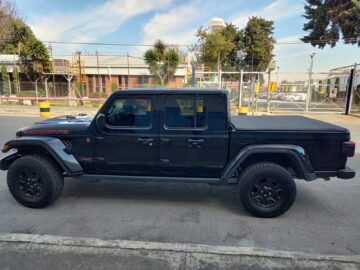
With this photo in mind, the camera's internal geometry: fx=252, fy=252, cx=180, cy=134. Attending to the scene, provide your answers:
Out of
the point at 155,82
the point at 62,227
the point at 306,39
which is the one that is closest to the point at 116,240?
the point at 62,227

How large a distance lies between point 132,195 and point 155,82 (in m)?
22.1

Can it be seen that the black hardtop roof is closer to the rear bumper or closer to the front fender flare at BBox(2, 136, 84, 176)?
the front fender flare at BBox(2, 136, 84, 176)

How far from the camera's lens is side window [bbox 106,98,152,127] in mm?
3582

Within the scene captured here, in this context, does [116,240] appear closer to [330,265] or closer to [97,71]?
[330,265]

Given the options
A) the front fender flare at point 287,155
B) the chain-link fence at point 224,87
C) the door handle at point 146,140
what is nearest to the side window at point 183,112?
the door handle at point 146,140

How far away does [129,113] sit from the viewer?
12.0ft

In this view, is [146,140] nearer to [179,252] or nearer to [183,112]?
[183,112]

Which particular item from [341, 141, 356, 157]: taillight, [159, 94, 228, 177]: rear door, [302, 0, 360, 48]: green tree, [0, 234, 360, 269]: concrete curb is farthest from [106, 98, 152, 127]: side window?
[302, 0, 360, 48]: green tree

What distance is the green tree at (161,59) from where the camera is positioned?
77.1 ft

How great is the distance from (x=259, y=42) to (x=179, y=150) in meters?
39.3

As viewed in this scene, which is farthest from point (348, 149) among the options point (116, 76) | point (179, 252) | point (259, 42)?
point (259, 42)

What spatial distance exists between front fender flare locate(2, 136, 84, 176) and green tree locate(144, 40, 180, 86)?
20.6m

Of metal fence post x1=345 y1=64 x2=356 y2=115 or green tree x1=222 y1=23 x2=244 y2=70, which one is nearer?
metal fence post x1=345 y1=64 x2=356 y2=115

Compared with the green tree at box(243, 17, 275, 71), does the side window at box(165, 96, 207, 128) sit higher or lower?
lower
